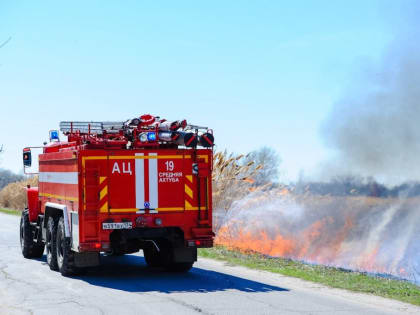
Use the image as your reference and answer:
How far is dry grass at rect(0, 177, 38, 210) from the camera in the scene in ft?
137

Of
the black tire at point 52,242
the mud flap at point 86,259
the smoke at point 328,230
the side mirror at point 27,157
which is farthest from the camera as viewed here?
the smoke at point 328,230

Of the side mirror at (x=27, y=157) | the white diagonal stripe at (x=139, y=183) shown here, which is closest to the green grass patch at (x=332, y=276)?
the white diagonal stripe at (x=139, y=183)

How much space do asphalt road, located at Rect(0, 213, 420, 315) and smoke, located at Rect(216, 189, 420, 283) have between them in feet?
18.7

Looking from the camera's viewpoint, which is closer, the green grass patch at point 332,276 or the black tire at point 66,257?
the green grass patch at point 332,276

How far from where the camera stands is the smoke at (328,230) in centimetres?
1928

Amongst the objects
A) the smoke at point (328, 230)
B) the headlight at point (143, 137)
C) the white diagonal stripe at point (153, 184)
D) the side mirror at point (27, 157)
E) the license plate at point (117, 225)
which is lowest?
the smoke at point (328, 230)

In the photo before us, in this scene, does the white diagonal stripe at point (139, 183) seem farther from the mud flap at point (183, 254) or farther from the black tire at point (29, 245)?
the black tire at point (29, 245)

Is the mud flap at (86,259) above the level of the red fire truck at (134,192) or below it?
below

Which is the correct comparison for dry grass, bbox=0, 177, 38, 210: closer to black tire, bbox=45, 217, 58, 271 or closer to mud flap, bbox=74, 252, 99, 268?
black tire, bbox=45, 217, 58, 271

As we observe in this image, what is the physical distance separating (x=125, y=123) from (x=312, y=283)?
4.73 meters

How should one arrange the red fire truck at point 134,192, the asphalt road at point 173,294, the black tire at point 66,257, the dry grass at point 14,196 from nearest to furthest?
the asphalt road at point 173,294
the red fire truck at point 134,192
the black tire at point 66,257
the dry grass at point 14,196

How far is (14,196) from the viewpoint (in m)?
43.6

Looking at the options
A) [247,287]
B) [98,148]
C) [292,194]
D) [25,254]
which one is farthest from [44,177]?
[292,194]

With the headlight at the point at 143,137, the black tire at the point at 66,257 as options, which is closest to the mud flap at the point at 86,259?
the black tire at the point at 66,257
